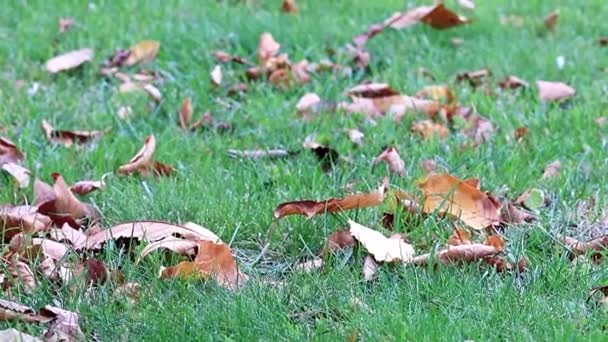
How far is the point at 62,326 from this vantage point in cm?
227

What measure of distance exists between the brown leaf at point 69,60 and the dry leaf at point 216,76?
61 cm

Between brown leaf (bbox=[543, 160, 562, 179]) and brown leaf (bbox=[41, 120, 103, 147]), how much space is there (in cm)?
162

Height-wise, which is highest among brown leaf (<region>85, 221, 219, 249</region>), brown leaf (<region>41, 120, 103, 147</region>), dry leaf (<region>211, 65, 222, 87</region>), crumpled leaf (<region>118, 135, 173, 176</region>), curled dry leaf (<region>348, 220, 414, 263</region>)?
brown leaf (<region>85, 221, 219, 249</region>)

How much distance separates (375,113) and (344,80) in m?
0.49

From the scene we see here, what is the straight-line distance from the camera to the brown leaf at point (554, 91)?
165 inches

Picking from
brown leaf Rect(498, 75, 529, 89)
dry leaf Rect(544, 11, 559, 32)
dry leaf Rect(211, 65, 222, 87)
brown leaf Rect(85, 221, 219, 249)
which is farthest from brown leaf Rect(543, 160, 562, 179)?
dry leaf Rect(544, 11, 559, 32)

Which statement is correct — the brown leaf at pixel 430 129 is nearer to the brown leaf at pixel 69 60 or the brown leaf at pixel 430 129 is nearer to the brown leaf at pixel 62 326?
the brown leaf at pixel 69 60

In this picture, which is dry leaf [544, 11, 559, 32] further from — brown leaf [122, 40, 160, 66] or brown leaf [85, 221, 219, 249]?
brown leaf [85, 221, 219, 249]

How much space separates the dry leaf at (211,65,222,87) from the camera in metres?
4.36

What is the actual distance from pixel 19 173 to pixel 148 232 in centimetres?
71

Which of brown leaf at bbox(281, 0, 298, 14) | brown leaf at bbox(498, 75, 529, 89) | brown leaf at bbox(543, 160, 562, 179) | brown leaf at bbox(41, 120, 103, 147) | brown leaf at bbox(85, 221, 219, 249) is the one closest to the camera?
brown leaf at bbox(85, 221, 219, 249)

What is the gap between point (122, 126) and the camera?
12.9 feet

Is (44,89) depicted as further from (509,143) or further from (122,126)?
(509,143)

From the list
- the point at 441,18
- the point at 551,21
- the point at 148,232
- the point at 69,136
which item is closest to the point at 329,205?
the point at 148,232
